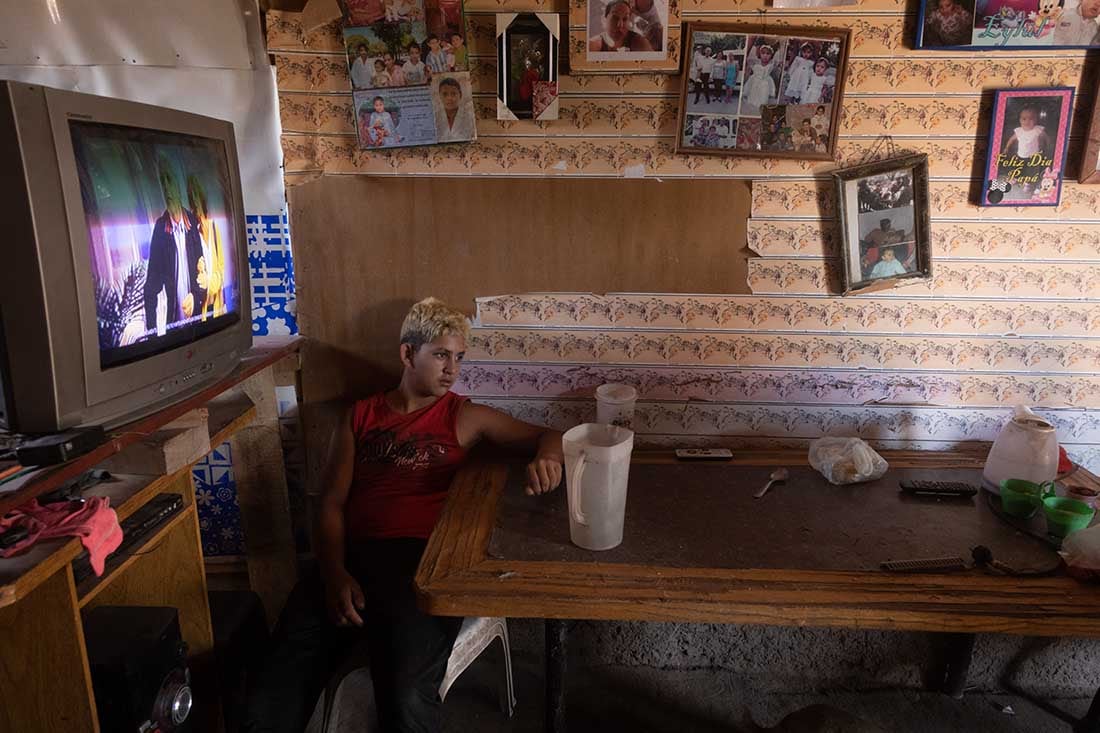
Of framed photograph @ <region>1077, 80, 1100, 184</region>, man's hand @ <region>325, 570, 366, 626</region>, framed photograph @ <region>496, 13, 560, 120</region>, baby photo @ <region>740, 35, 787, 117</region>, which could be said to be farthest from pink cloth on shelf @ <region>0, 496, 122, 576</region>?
framed photograph @ <region>1077, 80, 1100, 184</region>

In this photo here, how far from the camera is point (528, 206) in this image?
2055 mm

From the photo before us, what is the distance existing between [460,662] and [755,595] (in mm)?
802

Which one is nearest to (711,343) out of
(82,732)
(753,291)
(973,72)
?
(753,291)

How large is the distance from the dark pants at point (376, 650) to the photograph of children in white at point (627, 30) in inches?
59.7

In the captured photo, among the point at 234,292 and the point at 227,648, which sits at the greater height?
the point at 234,292

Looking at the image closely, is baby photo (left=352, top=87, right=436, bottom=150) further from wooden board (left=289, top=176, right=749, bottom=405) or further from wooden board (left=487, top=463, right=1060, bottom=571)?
wooden board (left=487, top=463, right=1060, bottom=571)

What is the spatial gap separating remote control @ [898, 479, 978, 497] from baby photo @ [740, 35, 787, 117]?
113 centimetres

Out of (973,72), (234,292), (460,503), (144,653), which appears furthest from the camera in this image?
(973,72)

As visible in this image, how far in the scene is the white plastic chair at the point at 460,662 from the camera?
5.43ft

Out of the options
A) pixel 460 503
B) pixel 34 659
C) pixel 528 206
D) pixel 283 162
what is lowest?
pixel 34 659

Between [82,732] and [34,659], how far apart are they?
0.18m

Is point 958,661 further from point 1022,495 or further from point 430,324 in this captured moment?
point 430,324

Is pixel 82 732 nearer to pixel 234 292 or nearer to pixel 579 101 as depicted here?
pixel 234 292

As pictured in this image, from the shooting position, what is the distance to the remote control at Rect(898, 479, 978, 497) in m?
1.72
